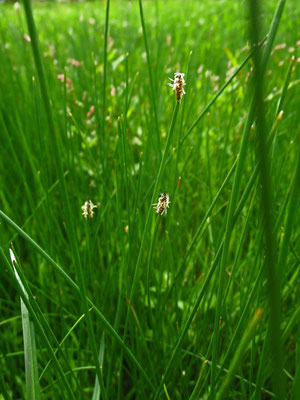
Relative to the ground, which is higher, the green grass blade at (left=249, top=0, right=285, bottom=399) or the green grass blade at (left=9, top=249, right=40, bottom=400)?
the green grass blade at (left=249, top=0, right=285, bottom=399)

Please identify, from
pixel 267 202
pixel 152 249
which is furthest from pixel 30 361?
pixel 267 202

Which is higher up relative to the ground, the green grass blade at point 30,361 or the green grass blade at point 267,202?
the green grass blade at point 267,202

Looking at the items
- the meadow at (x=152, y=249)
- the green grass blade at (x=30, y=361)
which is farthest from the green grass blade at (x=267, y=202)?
the green grass blade at (x=30, y=361)

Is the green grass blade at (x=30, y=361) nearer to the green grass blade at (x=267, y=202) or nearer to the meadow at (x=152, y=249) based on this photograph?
the meadow at (x=152, y=249)

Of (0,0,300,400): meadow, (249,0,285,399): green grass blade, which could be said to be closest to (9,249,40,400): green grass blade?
(0,0,300,400): meadow

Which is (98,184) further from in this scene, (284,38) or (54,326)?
(284,38)

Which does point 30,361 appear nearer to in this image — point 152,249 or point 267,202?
point 152,249

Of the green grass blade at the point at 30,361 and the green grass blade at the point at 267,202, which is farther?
the green grass blade at the point at 30,361

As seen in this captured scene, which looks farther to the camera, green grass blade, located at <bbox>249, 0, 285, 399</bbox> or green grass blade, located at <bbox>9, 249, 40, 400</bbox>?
green grass blade, located at <bbox>9, 249, 40, 400</bbox>

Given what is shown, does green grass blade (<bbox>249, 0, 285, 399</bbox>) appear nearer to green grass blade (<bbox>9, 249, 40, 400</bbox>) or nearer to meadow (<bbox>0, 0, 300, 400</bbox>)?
meadow (<bbox>0, 0, 300, 400</bbox>)
